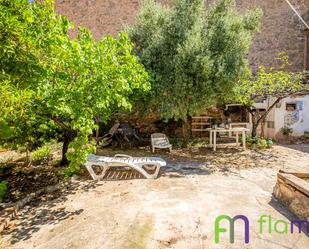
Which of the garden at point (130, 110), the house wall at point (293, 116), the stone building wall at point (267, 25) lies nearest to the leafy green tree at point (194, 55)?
the garden at point (130, 110)

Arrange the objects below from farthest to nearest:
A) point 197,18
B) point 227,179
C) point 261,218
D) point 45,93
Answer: point 197,18 < point 227,179 < point 45,93 < point 261,218

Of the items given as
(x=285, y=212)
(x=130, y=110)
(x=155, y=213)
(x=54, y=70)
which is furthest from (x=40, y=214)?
(x=285, y=212)

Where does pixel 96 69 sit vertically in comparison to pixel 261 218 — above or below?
above

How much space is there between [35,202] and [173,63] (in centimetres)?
482

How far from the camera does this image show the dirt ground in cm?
226

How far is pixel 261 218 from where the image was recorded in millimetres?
2680

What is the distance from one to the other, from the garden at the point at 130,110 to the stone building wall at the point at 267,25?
6.18 metres

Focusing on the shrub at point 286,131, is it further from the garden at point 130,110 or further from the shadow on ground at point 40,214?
the shadow on ground at point 40,214

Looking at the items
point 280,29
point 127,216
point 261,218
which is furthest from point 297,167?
point 280,29

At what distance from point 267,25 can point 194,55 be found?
997cm

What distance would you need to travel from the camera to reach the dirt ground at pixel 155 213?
7.41 ft

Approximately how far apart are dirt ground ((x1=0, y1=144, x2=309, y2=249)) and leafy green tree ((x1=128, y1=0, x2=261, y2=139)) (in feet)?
7.86

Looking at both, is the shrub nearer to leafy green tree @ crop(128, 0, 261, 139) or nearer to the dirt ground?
leafy green tree @ crop(128, 0, 261, 139)

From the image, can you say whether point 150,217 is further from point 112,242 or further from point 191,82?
point 191,82
